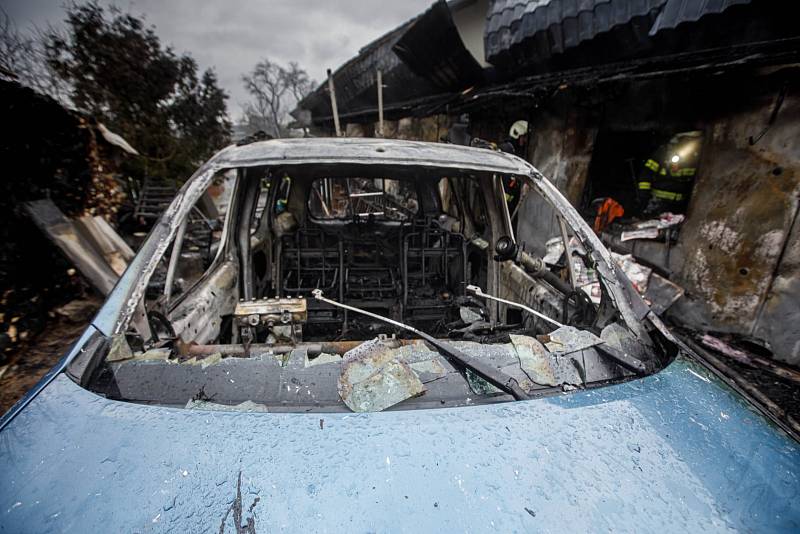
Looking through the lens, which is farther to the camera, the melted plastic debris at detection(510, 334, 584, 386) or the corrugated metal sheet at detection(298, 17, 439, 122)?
the corrugated metal sheet at detection(298, 17, 439, 122)

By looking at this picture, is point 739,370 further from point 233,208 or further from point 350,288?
point 233,208

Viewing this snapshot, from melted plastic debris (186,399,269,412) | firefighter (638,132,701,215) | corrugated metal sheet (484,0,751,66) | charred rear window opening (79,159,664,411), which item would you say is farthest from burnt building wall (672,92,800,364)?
melted plastic debris (186,399,269,412)

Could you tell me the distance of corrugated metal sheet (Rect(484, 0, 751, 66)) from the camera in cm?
393

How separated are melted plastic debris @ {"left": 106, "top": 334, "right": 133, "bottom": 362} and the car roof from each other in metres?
0.98

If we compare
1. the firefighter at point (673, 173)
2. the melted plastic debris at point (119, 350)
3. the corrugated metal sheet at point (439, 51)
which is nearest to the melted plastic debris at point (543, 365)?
the melted plastic debris at point (119, 350)

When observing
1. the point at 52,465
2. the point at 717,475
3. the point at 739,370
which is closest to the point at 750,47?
the point at 739,370

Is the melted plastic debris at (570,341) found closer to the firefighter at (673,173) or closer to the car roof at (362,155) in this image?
the car roof at (362,155)

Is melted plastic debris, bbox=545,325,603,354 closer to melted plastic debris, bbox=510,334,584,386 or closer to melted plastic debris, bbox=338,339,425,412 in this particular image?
melted plastic debris, bbox=510,334,584,386

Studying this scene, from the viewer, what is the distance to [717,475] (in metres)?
0.87

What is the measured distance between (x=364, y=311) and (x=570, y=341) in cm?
96

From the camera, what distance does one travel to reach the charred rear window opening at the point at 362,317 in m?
1.14

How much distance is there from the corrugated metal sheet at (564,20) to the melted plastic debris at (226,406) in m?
5.75

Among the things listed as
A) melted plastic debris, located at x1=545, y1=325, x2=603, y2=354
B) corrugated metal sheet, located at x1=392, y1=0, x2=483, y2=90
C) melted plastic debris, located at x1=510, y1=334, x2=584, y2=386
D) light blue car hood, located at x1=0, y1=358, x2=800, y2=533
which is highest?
corrugated metal sheet, located at x1=392, y1=0, x2=483, y2=90

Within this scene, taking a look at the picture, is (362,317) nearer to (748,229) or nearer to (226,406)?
(226,406)
